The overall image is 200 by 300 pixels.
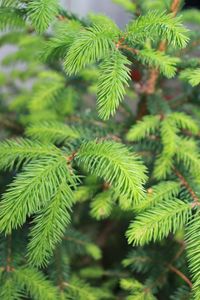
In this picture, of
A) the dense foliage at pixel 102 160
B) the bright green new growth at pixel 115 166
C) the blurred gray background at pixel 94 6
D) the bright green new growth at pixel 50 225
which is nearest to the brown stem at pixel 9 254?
the dense foliage at pixel 102 160

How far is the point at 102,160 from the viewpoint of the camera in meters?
0.60

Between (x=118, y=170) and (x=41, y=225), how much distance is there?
0.49 feet

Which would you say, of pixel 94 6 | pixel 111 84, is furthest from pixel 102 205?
pixel 94 6

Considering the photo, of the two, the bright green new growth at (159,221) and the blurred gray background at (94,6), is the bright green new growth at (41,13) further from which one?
the blurred gray background at (94,6)

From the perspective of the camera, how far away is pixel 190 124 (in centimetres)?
83

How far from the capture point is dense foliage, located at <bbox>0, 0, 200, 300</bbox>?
0.57 metres

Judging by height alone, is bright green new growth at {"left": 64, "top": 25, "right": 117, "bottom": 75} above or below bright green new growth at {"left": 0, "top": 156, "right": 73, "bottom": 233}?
above

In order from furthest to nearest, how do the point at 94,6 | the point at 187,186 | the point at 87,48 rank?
the point at 94,6
the point at 187,186
the point at 87,48

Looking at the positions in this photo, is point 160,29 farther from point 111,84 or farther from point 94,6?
point 94,6

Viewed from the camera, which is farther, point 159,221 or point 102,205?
point 102,205

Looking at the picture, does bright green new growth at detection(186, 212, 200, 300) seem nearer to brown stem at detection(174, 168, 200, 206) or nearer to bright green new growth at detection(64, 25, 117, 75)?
brown stem at detection(174, 168, 200, 206)

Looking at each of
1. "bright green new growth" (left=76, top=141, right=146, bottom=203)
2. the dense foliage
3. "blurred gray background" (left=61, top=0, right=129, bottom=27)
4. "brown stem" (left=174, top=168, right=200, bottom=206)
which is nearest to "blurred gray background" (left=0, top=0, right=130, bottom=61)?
"blurred gray background" (left=61, top=0, right=129, bottom=27)

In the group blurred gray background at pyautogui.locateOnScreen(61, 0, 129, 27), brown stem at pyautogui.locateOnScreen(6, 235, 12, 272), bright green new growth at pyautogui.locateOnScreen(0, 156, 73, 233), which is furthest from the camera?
blurred gray background at pyautogui.locateOnScreen(61, 0, 129, 27)

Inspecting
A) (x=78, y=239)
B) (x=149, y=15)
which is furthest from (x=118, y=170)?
(x=78, y=239)
